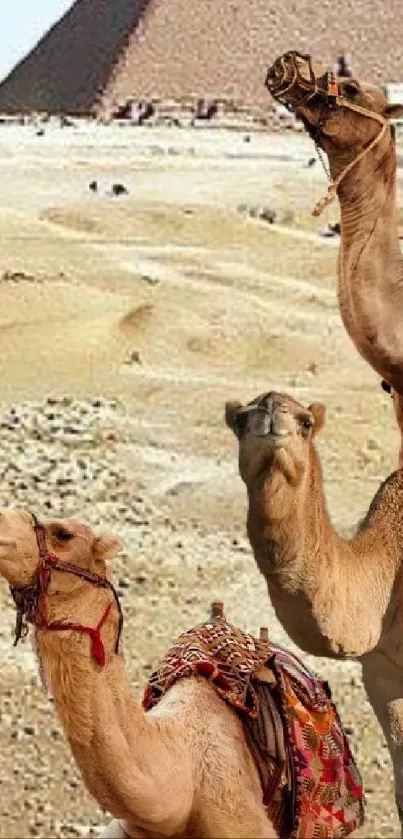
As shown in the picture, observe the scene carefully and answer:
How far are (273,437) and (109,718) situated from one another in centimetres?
60

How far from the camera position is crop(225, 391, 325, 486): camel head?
313 cm

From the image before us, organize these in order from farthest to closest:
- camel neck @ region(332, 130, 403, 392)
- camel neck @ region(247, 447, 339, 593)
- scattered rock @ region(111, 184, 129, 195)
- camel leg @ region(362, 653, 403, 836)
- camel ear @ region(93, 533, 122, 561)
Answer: scattered rock @ region(111, 184, 129, 195), camel leg @ region(362, 653, 403, 836), camel neck @ region(332, 130, 403, 392), camel neck @ region(247, 447, 339, 593), camel ear @ region(93, 533, 122, 561)

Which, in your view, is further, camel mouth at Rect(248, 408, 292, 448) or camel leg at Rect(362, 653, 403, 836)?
camel leg at Rect(362, 653, 403, 836)

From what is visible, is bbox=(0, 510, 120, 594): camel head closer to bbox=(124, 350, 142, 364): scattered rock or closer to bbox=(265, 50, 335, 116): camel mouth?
bbox=(265, 50, 335, 116): camel mouth

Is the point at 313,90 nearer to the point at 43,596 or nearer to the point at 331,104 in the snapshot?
the point at 331,104

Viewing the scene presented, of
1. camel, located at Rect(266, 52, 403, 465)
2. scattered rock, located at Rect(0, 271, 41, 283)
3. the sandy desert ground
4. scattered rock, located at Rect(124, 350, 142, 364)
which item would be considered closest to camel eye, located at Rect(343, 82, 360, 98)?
camel, located at Rect(266, 52, 403, 465)

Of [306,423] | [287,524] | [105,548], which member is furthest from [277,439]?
[105,548]

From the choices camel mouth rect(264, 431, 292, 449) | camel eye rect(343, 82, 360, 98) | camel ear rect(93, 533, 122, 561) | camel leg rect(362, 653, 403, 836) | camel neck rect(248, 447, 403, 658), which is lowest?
camel leg rect(362, 653, 403, 836)

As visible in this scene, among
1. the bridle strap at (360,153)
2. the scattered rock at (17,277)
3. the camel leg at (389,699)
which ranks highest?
the bridle strap at (360,153)

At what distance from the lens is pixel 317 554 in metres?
3.46

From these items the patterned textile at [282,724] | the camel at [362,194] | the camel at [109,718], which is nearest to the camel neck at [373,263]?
the camel at [362,194]

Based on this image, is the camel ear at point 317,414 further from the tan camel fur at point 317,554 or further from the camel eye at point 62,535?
the camel eye at point 62,535

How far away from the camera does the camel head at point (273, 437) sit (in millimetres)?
3127

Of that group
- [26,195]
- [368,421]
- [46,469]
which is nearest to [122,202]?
[26,195]
